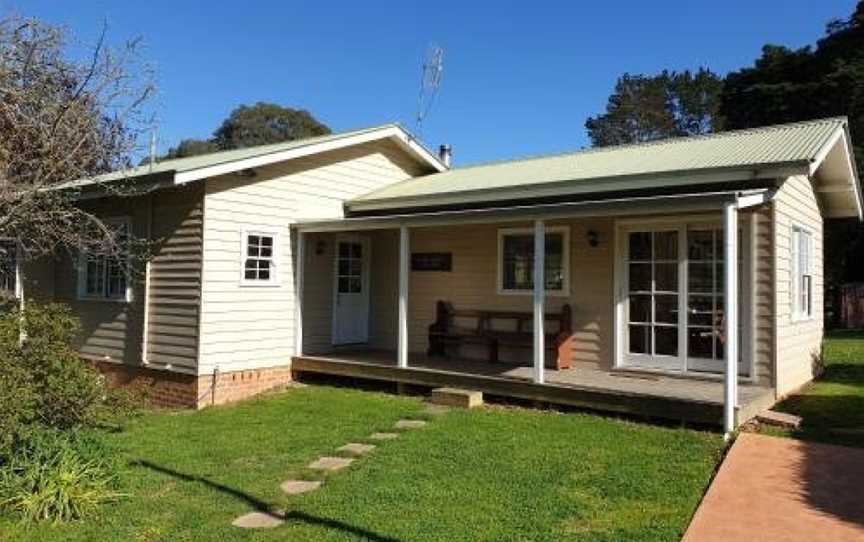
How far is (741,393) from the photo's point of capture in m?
8.73

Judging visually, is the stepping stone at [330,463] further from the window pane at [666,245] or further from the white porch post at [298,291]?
the window pane at [666,245]

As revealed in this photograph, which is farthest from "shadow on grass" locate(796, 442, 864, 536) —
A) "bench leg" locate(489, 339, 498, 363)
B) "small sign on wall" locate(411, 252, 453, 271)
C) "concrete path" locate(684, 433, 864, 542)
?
"small sign on wall" locate(411, 252, 453, 271)

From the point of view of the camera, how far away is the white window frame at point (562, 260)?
444 inches

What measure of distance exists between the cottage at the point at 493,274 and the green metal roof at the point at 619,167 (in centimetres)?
4

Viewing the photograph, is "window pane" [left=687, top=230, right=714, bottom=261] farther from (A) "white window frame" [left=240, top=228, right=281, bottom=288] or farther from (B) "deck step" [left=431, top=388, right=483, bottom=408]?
(A) "white window frame" [left=240, top=228, right=281, bottom=288]

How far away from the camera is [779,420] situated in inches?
323

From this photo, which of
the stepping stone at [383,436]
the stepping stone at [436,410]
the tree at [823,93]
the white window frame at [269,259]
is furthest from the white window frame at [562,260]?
the tree at [823,93]

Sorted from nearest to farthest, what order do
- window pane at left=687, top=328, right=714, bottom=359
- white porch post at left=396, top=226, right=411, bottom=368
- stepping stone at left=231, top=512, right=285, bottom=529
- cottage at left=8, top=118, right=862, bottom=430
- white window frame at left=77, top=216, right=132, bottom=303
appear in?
1. stepping stone at left=231, top=512, right=285, bottom=529
2. cottage at left=8, top=118, right=862, bottom=430
3. window pane at left=687, top=328, right=714, bottom=359
4. white porch post at left=396, top=226, right=411, bottom=368
5. white window frame at left=77, top=216, right=132, bottom=303

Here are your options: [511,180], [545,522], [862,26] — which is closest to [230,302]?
[511,180]

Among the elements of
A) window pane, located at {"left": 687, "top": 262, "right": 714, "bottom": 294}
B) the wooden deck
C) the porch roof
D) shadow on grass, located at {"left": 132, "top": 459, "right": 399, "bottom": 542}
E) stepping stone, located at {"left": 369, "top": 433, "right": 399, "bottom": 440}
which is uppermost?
the porch roof

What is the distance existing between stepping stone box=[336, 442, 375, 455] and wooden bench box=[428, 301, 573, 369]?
12.8 feet

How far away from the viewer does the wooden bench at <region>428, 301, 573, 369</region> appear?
11.0 m

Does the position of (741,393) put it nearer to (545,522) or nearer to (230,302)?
(545,522)

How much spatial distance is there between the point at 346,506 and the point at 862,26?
33881 mm
